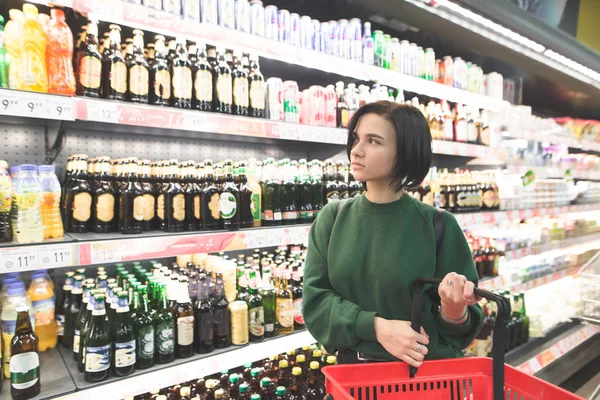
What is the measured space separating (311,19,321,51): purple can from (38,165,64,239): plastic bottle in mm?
1454

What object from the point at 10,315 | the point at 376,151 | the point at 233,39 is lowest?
the point at 10,315

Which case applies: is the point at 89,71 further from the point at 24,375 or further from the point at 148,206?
the point at 24,375

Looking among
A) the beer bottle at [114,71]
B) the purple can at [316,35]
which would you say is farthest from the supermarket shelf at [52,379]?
the purple can at [316,35]

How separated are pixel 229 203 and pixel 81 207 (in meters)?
0.60

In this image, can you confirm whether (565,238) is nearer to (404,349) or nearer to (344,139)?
(344,139)

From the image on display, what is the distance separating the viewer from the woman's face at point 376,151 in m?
1.05

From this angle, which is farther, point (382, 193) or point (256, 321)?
point (256, 321)

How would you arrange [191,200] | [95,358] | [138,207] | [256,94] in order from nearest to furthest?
[95,358]
[138,207]
[191,200]
[256,94]

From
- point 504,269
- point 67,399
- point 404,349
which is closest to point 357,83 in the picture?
point 504,269

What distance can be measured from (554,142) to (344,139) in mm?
2773

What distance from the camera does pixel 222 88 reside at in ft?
6.12

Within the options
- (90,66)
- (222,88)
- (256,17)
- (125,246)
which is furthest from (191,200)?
(256,17)

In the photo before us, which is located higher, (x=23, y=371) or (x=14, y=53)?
(x=14, y=53)

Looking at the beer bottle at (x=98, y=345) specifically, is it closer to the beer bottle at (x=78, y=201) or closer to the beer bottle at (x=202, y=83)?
the beer bottle at (x=78, y=201)
